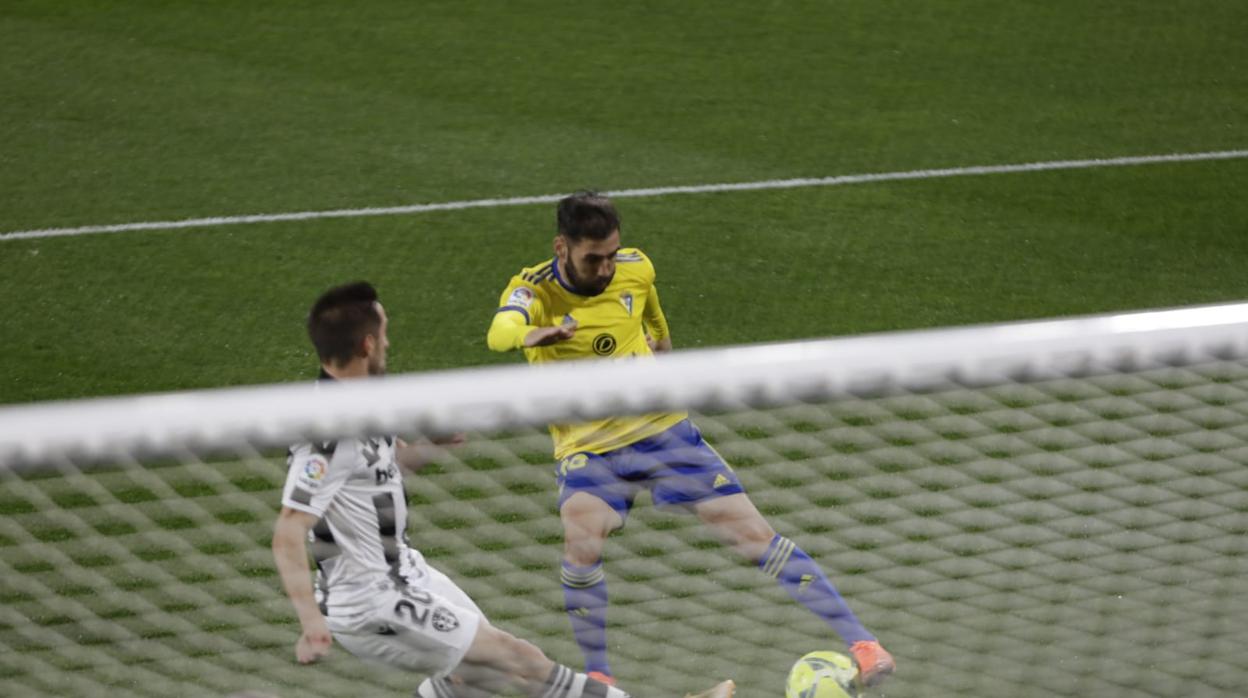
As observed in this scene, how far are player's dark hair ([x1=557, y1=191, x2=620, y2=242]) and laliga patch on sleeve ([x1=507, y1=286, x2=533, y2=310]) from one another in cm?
23

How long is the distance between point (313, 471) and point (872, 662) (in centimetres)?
174

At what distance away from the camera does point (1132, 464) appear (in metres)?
3.88

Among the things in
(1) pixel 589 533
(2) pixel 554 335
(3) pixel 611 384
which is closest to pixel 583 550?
(1) pixel 589 533

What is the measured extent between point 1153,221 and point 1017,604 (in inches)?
186

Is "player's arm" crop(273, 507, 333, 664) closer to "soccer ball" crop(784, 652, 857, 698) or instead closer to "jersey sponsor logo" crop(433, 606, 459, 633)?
"jersey sponsor logo" crop(433, 606, 459, 633)

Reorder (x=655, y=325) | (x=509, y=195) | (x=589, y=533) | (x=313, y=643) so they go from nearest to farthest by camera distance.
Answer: (x=313, y=643), (x=589, y=533), (x=655, y=325), (x=509, y=195)

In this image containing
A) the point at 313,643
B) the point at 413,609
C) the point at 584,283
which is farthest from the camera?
the point at 584,283

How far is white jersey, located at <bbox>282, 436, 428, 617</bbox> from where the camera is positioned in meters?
3.58

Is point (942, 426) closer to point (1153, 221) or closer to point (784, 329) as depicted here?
point (784, 329)

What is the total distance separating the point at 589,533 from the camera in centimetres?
430

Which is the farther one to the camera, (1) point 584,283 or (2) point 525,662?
(1) point 584,283

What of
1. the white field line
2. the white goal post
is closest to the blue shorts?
the white goal post

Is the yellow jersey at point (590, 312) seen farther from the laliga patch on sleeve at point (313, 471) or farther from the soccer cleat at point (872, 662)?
the laliga patch on sleeve at point (313, 471)

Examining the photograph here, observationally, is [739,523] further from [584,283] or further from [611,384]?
[611,384]
